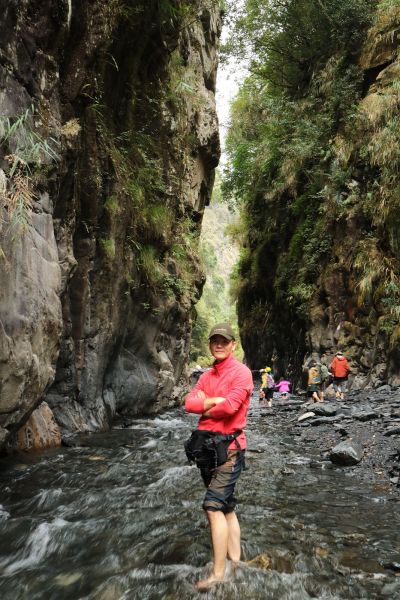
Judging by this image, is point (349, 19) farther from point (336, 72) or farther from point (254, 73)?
point (254, 73)

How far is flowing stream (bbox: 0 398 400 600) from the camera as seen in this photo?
3672 millimetres

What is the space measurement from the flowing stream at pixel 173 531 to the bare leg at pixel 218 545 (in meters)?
0.08

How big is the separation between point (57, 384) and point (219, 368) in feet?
23.0

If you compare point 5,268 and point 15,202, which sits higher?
point 15,202

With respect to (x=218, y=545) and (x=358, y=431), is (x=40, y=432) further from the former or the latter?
(x=358, y=431)

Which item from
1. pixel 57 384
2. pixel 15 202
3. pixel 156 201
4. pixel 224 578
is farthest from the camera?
pixel 156 201

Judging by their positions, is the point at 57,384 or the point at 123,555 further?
the point at 57,384

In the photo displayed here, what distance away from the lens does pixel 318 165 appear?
20.7m

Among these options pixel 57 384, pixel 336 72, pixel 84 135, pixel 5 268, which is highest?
pixel 336 72

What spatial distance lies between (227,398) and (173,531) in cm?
207

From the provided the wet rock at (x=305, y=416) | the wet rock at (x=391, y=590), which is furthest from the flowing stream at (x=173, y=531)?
the wet rock at (x=305, y=416)

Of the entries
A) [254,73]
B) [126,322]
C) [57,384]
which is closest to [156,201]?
[126,322]

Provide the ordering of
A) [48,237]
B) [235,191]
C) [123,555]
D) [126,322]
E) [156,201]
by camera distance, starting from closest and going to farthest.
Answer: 1. [123,555]
2. [48,237]
3. [126,322]
4. [156,201]
5. [235,191]

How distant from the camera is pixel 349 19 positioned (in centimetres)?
2058
